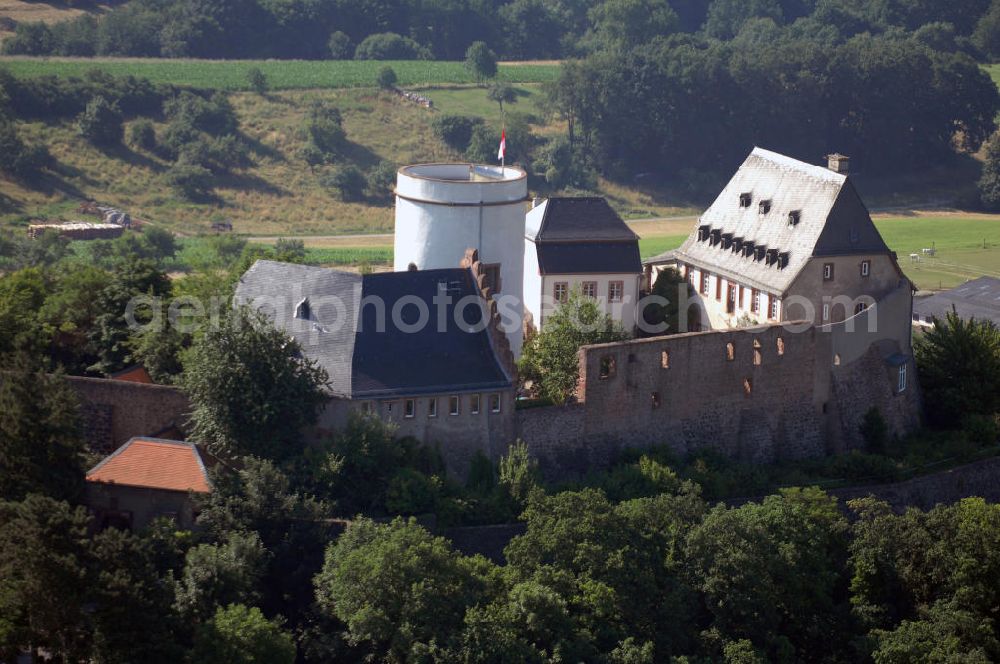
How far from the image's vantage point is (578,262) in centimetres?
7794

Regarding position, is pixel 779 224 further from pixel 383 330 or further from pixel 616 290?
pixel 383 330

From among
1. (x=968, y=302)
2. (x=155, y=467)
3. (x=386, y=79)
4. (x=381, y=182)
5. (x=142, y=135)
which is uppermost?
(x=386, y=79)

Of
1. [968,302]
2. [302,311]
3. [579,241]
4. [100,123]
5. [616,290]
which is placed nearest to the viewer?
[302,311]

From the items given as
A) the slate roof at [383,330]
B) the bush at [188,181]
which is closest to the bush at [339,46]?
the bush at [188,181]

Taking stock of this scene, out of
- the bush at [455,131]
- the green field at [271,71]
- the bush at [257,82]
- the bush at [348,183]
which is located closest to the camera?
the bush at [348,183]

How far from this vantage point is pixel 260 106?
144375 mm

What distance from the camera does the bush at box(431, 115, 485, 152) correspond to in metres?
143

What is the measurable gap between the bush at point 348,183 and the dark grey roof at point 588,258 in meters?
57.2

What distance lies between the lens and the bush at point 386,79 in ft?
504

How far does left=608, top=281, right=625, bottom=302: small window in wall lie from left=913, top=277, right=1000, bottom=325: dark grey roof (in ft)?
96.3

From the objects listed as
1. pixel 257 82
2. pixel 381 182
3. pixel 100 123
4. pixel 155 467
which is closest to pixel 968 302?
pixel 381 182

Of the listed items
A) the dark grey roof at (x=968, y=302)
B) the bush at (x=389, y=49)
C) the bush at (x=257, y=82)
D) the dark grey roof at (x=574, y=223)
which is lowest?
the dark grey roof at (x=968, y=302)

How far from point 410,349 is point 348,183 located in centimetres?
7134

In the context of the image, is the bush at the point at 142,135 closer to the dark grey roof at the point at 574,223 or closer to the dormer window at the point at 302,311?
the dark grey roof at the point at 574,223
